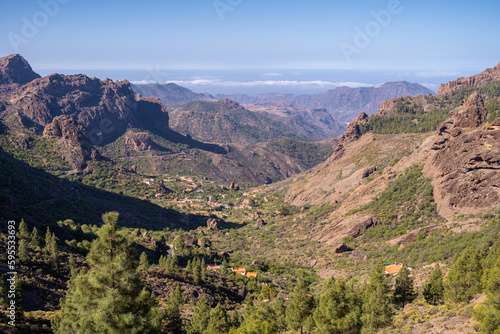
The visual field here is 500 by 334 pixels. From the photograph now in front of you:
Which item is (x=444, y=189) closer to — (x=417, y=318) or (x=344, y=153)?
(x=417, y=318)

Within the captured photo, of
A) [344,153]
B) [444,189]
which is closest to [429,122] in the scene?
[344,153]

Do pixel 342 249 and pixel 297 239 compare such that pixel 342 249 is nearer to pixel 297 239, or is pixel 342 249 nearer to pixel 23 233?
pixel 297 239

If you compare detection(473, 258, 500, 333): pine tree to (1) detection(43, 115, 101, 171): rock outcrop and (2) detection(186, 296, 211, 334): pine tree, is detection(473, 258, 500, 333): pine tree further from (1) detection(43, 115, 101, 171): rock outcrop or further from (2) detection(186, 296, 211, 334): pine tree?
(1) detection(43, 115, 101, 171): rock outcrop

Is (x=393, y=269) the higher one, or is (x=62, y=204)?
(x=393, y=269)

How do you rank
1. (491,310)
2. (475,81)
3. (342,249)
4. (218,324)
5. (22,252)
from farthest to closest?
1. (475,81)
2. (342,249)
3. (22,252)
4. (218,324)
5. (491,310)

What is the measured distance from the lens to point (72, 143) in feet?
468

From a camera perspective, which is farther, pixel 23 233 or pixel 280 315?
pixel 23 233

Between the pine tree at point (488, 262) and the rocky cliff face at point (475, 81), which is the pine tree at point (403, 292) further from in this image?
the rocky cliff face at point (475, 81)

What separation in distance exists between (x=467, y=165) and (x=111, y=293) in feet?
209

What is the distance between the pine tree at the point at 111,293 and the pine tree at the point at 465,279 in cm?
3140

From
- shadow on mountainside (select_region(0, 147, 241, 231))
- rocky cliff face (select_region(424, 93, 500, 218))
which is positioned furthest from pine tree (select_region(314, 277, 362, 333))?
shadow on mountainside (select_region(0, 147, 241, 231))

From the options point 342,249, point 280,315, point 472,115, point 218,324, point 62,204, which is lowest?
point 342,249

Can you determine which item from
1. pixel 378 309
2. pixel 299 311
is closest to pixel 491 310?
pixel 378 309

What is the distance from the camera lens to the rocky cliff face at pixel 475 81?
15800 cm
